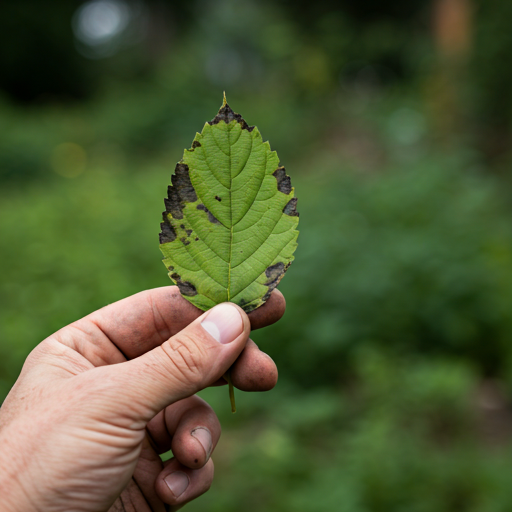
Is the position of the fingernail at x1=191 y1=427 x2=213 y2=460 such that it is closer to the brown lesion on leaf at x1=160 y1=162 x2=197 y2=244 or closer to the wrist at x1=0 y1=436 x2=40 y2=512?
the wrist at x1=0 y1=436 x2=40 y2=512

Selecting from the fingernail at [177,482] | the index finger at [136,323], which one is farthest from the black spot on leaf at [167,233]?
the fingernail at [177,482]

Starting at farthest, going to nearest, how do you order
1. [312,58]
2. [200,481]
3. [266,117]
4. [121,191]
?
[312,58] → [266,117] → [121,191] → [200,481]

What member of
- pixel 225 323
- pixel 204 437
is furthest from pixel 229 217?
pixel 204 437

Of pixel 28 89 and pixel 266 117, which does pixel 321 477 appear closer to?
pixel 266 117

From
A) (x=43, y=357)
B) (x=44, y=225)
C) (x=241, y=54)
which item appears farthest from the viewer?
(x=241, y=54)

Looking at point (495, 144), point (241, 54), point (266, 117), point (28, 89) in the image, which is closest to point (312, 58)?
point (266, 117)
